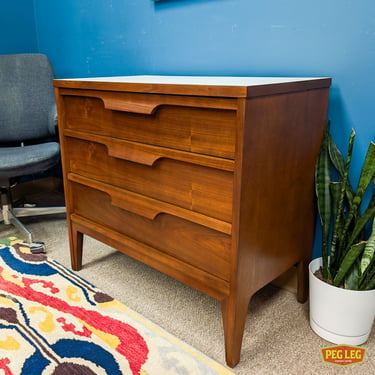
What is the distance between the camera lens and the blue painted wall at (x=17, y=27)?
91.5 inches

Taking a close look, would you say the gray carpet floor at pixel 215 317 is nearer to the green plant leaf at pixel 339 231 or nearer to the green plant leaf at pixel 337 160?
the green plant leaf at pixel 339 231

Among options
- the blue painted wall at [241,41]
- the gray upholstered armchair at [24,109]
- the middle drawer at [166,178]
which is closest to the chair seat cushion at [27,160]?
the gray upholstered armchair at [24,109]

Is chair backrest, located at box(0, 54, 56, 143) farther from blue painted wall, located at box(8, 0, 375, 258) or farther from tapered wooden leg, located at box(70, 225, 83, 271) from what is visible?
tapered wooden leg, located at box(70, 225, 83, 271)

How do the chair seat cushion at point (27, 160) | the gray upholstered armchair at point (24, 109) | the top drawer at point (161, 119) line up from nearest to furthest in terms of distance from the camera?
1. the top drawer at point (161, 119)
2. the chair seat cushion at point (27, 160)
3. the gray upholstered armchair at point (24, 109)

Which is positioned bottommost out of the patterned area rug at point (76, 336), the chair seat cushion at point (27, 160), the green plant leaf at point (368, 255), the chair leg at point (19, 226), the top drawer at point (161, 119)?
the patterned area rug at point (76, 336)

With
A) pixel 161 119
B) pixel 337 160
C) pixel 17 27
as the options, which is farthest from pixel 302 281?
pixel 17 27

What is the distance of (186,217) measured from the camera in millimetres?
1168

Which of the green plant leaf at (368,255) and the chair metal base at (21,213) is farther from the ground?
the green plant leaf at (368,255)

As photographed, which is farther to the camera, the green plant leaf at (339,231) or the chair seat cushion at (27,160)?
the chair seat cushion at (27,160)

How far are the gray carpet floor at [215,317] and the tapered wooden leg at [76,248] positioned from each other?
0.05 m

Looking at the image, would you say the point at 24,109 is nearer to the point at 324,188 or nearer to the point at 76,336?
the point at 76,336

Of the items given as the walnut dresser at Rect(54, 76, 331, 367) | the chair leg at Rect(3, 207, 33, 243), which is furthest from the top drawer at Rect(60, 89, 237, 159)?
the chair leg at Rect(3, 207, 33, 243)

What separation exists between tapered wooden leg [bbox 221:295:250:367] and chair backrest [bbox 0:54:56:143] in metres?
1.45

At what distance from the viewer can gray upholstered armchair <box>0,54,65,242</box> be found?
2057 millimetres
